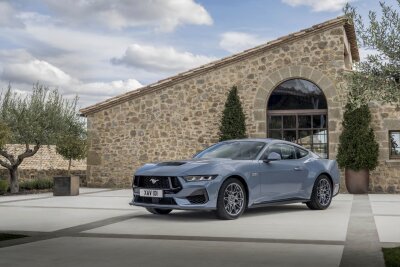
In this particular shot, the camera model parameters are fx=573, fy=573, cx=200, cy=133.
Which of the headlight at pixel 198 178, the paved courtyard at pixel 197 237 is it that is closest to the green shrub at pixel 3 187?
the paved courtyard at pixel 197 237

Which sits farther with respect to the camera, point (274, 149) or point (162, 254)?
point (274, 149)

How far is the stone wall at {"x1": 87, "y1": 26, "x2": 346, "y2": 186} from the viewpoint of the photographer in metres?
19.2

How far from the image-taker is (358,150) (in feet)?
59.6

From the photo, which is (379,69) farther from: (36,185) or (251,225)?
(36,185)

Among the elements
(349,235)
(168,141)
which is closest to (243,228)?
(349,235)

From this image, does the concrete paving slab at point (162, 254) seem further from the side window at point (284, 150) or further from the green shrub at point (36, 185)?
the green shrub at point (36, 185)

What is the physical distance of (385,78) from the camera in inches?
289

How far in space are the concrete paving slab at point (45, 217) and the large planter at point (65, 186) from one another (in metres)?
4.13

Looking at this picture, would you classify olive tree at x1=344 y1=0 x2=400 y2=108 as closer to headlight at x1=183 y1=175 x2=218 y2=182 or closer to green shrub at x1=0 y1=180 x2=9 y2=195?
headlight at x1=183 y1=175 x2=218 y2=182

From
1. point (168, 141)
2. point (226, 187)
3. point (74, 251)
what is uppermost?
point (168, 141)

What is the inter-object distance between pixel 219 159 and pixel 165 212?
63.3 inches

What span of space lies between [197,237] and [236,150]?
11.1 ft

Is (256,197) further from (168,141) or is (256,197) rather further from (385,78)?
(168,141)

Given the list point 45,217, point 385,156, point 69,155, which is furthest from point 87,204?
point 385,156
